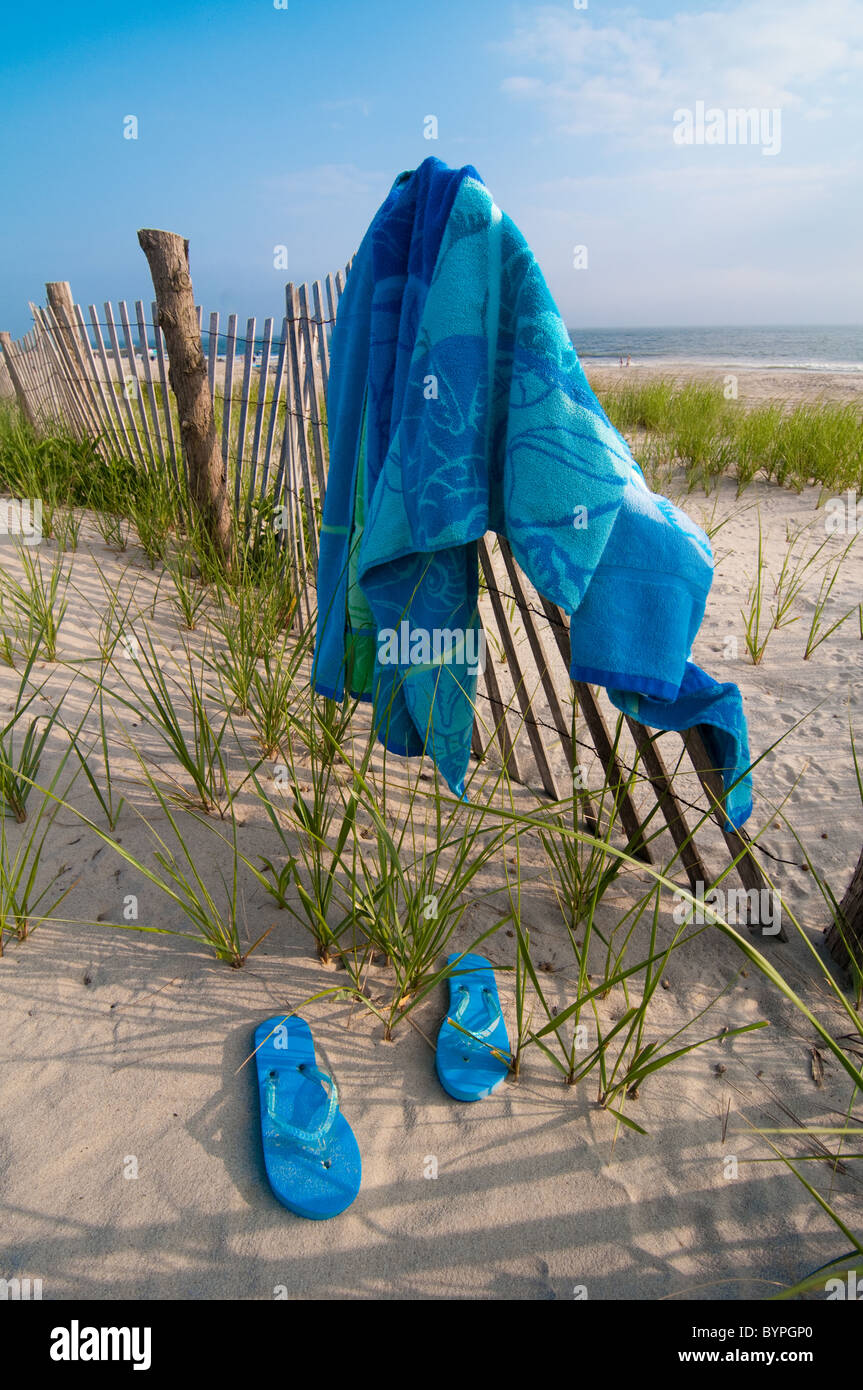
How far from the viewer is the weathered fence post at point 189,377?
3.16 meters

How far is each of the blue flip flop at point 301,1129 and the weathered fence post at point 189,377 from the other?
245 cm

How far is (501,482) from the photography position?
148 centimetres

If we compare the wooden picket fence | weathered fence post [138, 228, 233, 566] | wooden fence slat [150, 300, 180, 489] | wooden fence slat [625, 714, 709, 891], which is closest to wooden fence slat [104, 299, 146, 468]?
the wooden picket fence

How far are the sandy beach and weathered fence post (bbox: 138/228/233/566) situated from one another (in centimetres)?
207

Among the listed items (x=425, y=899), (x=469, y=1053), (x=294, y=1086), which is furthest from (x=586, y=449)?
(x=294, y=1086)

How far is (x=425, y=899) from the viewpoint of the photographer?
145cm

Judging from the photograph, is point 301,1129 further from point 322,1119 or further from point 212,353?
point 212,353

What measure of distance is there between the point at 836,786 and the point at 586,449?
5.56ft

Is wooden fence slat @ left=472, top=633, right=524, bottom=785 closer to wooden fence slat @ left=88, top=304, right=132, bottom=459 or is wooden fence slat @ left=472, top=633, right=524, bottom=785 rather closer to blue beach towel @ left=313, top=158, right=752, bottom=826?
blue beach towel @ left=313, top=158, right=752, bottom=826

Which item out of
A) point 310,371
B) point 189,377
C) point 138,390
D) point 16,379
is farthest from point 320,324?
point 16,379

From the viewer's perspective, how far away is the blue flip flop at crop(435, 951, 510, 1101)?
142 centimetres

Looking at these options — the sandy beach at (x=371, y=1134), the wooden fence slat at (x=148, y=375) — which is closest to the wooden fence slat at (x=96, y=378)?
the wooden fence slat at (x=148, y=375)
